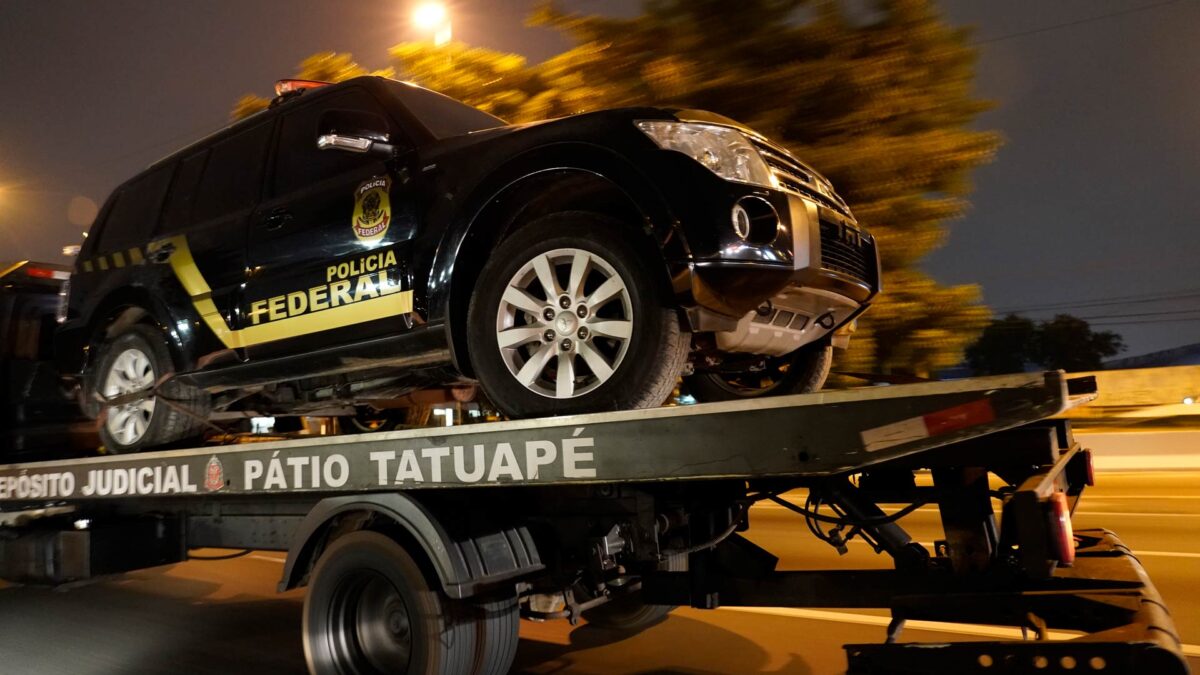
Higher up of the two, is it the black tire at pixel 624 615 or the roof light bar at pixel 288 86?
the roof light bar at pixel 288 86

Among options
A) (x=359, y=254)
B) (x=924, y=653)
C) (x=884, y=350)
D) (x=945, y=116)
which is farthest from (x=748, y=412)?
(x=945, y=116)

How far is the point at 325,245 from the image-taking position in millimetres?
4547

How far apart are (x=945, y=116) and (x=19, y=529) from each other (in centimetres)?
899

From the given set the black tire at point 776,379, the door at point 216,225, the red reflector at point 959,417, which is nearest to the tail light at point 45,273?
the door at point 216,225

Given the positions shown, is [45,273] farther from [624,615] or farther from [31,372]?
[624,615]

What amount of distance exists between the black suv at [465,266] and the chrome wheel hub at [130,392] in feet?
0.06

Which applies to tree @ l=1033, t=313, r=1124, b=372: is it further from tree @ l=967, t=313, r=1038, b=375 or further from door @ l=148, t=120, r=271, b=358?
door @ l=148, t=120, r=271, b=358

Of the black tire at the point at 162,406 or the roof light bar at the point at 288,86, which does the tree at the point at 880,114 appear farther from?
the black tire at the point at 162,406

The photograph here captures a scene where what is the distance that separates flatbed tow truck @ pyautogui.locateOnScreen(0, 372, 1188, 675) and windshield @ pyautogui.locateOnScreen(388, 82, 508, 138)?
5.79ft

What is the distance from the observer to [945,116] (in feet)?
30.5

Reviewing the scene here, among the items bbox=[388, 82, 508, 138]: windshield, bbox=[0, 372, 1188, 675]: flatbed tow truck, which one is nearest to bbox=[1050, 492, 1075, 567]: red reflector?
bbox=[0, 372, 1188, 675]: flatbed tow truck

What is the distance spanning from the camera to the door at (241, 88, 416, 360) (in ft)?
14.1

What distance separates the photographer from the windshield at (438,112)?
15.2ft

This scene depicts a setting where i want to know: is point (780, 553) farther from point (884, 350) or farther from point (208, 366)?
point (208, 366)
